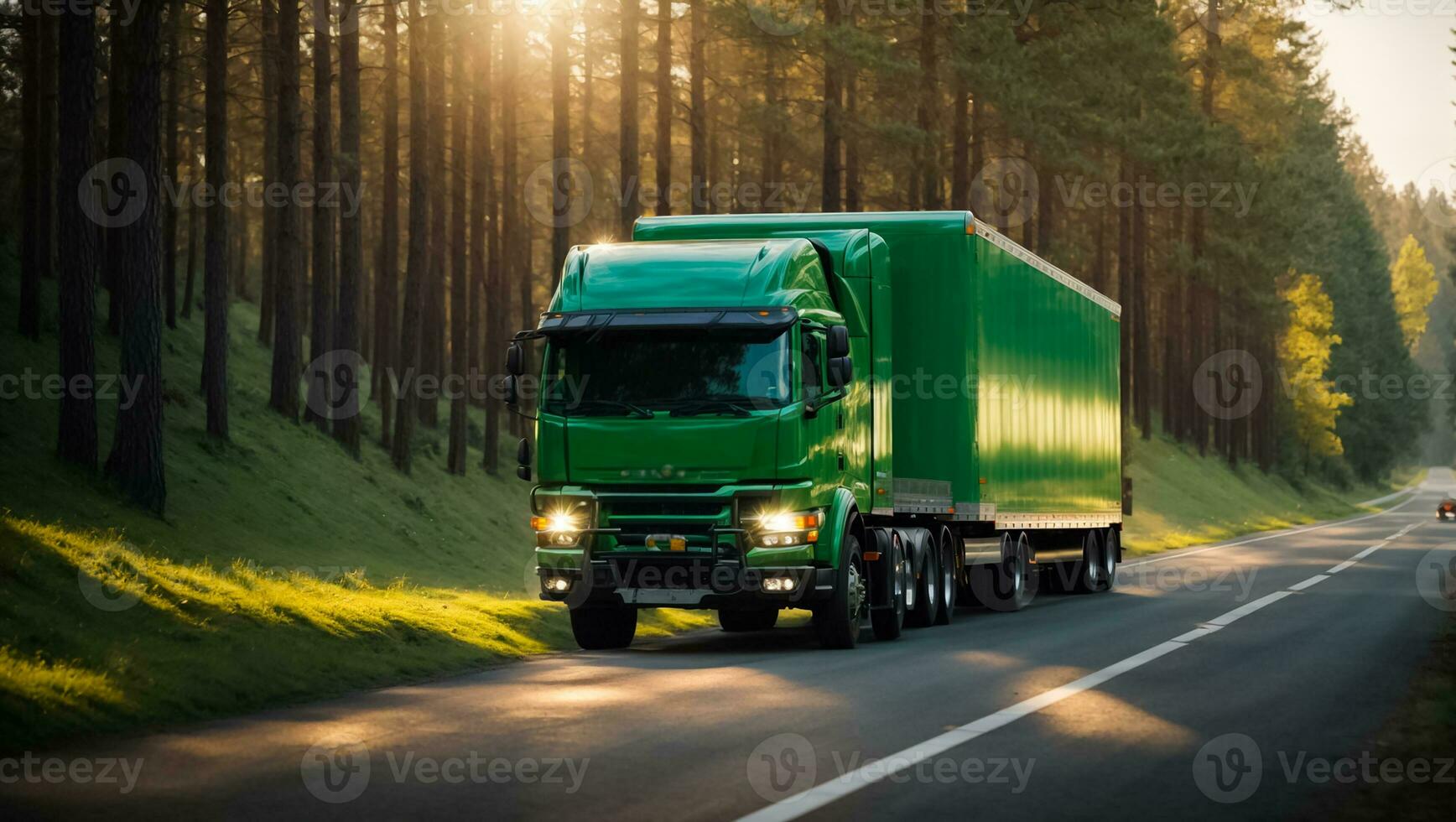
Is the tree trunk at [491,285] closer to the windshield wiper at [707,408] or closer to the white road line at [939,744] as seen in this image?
the white road line at [939,744]

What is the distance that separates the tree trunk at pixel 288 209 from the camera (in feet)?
110

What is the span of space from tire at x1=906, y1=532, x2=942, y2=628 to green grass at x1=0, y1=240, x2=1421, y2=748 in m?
2.82

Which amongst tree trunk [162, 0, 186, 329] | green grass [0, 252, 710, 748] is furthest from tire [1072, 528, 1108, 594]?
tree trunk [162, 0, 186, 329]

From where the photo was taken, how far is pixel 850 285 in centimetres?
1794

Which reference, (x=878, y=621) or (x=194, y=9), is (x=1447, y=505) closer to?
(x=194, y=9)

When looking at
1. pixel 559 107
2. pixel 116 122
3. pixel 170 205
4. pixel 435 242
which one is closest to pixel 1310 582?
pixel 559 107

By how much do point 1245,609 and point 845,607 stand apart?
27.1 ft

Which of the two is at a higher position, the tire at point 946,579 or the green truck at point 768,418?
the green truck at point 768,418

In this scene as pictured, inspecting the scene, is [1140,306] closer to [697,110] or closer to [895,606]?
[697,110]

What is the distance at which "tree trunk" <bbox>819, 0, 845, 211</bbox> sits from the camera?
1491 inches

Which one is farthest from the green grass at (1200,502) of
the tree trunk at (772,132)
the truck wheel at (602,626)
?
the truck wheel at (602,626)

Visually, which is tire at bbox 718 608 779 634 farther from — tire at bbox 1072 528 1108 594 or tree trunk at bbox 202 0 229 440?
tree trunk at bbox 202 0 229 440

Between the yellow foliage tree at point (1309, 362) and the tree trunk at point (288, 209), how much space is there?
70841 millimetres

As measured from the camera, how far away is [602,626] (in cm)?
1764
